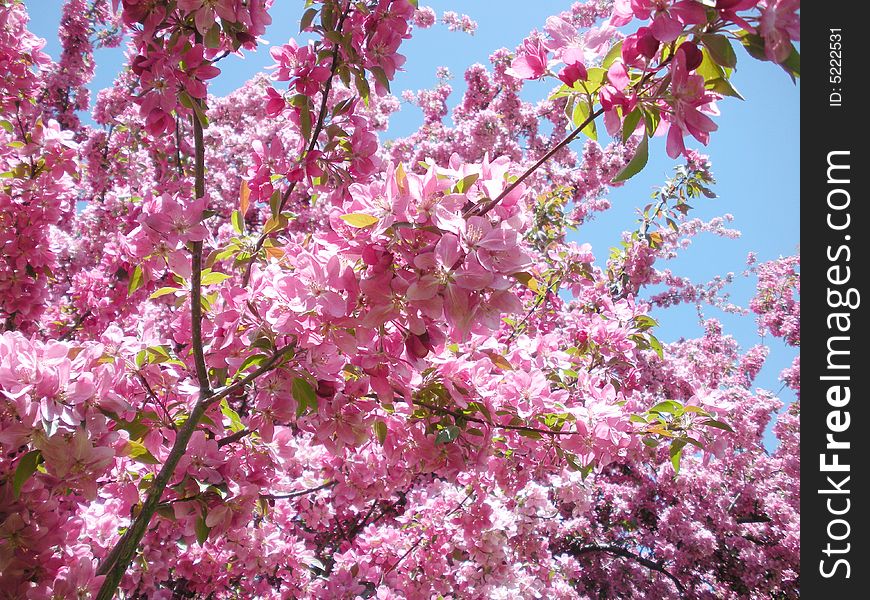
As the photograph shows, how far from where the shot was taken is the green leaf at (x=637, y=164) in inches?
40.1

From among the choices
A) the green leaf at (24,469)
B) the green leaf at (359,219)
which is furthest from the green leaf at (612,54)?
the green leaf at (24,469)

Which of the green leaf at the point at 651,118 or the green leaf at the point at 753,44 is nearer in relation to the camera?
the green leaf at the point at 753,44

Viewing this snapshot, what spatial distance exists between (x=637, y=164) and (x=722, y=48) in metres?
0.24

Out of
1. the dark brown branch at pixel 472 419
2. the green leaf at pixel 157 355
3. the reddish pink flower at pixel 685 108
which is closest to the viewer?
the reddish pink flower at pixel 685 108

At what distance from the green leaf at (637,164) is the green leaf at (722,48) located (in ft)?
0.61

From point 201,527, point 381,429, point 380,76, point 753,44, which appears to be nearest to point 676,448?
point 381,429

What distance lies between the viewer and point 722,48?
913 mm

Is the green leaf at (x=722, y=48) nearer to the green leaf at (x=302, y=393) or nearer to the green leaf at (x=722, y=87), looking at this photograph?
the green leaf at (x=722, y=87)

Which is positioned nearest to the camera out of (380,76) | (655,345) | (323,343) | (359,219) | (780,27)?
(780,27)

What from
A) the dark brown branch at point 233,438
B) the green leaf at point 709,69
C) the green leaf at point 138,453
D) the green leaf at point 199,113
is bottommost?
the green leaf at point 138,453

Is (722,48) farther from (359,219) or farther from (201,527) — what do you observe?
(201,527)

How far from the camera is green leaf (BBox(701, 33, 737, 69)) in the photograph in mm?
911

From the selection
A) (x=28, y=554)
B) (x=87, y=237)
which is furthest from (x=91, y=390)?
(x=87, y=237)
